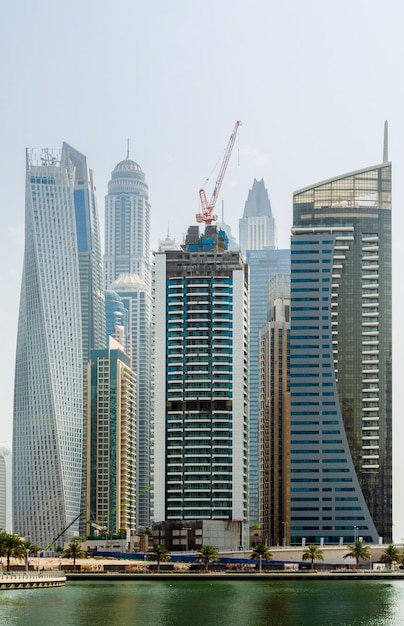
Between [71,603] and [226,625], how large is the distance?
37.7m

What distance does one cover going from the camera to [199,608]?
541ft

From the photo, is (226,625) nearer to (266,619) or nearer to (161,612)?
(266,619)

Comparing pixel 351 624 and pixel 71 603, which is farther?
pixel 71 603

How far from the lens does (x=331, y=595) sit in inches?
7682

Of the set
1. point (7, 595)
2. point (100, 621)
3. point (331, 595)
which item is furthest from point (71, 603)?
point (331, 595)

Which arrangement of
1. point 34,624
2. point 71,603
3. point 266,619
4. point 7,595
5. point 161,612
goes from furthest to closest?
1. point 7,595
2. point 71,603
3. point 161,612
4. point 266,619
5. point 34,624

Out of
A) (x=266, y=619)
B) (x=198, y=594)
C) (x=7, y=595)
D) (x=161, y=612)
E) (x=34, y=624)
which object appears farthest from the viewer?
(x=198, y=594)

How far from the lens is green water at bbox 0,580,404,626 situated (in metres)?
144

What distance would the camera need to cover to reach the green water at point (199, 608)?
14388 centimetres

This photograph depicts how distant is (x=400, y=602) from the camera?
176 m

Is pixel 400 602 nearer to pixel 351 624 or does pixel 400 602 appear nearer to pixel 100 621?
pixel 351 624

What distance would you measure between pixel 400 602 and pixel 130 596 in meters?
42.8

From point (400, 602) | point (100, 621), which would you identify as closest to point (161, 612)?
point (100, 621)

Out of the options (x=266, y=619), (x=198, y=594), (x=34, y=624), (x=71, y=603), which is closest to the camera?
(x=34, y=624)
